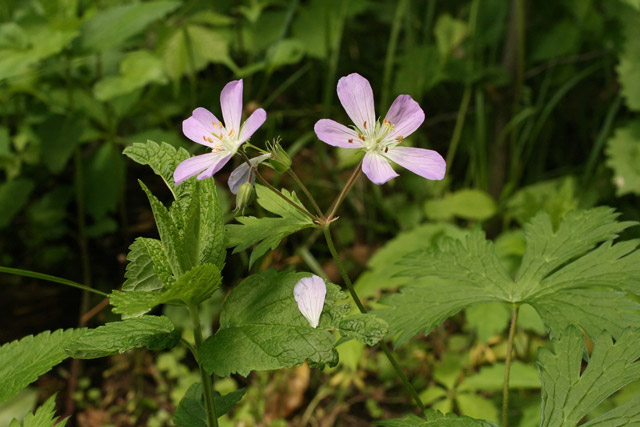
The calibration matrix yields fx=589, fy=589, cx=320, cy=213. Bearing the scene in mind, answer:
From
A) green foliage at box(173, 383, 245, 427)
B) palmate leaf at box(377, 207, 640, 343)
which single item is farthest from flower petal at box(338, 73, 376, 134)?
green foliage at box(173, 383, 245, 427)

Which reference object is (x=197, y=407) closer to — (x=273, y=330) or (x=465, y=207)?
(x=273, y=330)

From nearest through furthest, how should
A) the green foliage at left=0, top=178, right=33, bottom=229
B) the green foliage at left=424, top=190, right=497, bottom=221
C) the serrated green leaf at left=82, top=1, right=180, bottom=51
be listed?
the serrated green leaf at left=82, top=1, right=180, bottom=51, the green foliage at left=0, top=178, right=33, bottom=229, the green foliage at left=424, top=190, right=497, bottom=221

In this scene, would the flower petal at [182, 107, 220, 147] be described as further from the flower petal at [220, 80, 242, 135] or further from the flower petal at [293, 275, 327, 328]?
the flower petal at [293, 275, 327, 328]

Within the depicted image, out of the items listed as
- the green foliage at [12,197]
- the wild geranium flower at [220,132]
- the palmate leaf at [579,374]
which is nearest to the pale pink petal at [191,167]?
the wild geranium flower at [220,132]

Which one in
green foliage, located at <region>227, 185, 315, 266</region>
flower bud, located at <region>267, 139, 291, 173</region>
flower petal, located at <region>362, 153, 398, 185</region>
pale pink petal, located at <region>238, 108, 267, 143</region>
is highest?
pale pink petal, located at <region>238, 108, 267, 143</region>

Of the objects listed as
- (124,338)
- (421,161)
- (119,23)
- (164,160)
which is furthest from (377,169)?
(119,23)

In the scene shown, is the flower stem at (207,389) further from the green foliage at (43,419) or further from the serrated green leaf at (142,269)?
the green foliage at (43,419)
